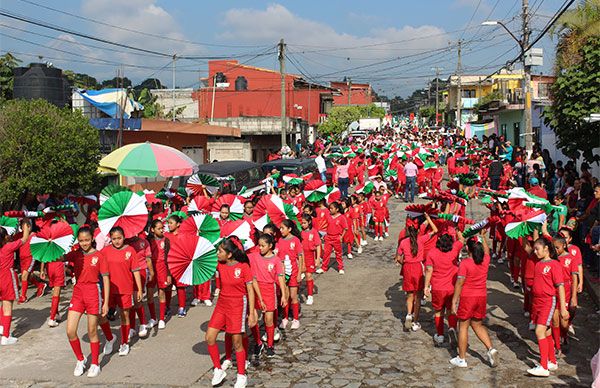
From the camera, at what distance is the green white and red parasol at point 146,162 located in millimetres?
12141

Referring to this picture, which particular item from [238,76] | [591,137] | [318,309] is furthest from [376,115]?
[318,309]

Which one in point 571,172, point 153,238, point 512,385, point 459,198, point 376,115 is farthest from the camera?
point 376,115

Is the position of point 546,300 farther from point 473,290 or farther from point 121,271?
point 121,271

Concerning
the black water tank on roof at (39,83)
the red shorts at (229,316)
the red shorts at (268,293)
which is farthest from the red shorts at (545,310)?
the black water tank on roof at (39,83)

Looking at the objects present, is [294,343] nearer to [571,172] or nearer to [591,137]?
[571,172]

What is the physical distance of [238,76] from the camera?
54.7 metres

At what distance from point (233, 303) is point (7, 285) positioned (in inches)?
148

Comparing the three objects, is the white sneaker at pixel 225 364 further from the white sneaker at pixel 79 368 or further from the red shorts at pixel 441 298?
the red shorts at pixel 441 298

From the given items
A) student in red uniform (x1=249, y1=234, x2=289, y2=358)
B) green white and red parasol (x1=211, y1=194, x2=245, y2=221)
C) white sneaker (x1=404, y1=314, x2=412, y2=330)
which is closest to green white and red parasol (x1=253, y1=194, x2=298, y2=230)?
green white and red parasol (x1=211, y1=194, x2=245, y2=221)

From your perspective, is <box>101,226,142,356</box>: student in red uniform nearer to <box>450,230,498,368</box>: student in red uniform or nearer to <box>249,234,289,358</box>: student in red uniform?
<box>249,234,289,358</box>: student in red uniform

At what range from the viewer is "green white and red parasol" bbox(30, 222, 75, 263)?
919 cm

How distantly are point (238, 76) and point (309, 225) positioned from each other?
1803 inches

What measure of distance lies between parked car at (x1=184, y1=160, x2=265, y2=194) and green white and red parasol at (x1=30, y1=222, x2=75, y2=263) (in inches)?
299

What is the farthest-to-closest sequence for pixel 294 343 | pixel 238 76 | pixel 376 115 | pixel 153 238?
pixel 376 115 < pixel 238 76 < pixel 153 238 < pixel 294 343
